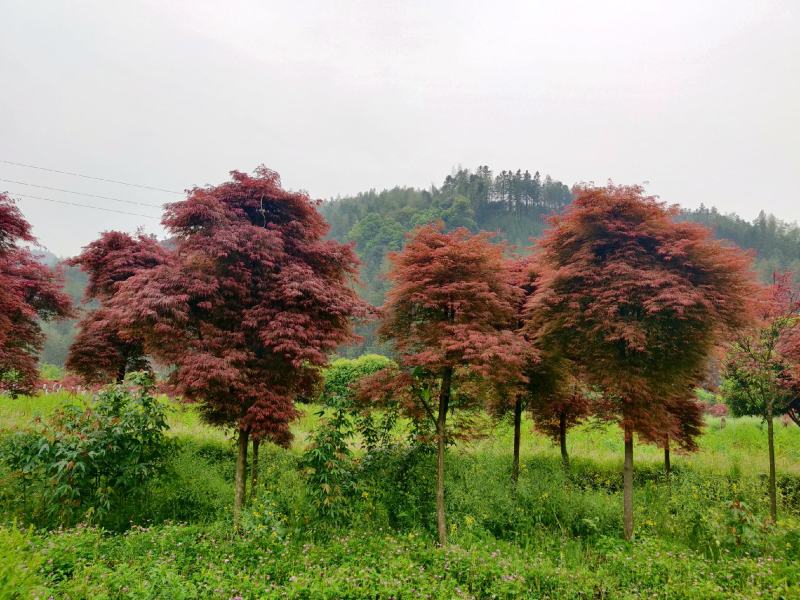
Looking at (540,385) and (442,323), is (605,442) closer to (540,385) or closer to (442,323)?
(540,385)

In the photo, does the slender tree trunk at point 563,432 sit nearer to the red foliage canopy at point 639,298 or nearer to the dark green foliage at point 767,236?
the red foliage canopy at point 639,298

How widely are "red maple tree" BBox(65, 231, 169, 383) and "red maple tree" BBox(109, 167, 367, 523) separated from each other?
5.43m

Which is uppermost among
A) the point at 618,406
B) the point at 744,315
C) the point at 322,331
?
the point at 744,315

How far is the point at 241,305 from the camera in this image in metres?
6.87

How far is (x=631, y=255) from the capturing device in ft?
22.7

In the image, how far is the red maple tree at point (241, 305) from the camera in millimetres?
6203

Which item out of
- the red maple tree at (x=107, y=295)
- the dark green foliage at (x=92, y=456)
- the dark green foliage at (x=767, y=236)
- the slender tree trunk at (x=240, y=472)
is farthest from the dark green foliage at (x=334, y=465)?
the dark green foliage at (x=767, y=236)

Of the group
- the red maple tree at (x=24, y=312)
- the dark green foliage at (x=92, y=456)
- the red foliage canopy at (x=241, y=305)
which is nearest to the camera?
the red foliage canopy at (x=241, y=305)

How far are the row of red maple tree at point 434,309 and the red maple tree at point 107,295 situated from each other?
16.6ft

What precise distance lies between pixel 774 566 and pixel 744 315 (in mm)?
3490

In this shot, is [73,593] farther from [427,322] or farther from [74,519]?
[427,322]

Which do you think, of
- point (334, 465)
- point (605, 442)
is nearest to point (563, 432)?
point (605, 442)

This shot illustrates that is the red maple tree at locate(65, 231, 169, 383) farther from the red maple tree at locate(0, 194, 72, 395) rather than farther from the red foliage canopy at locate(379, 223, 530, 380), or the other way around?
the red foliage canopy at locate(379, 223, 530, 380)

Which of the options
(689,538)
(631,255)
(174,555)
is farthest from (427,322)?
(689,538)
